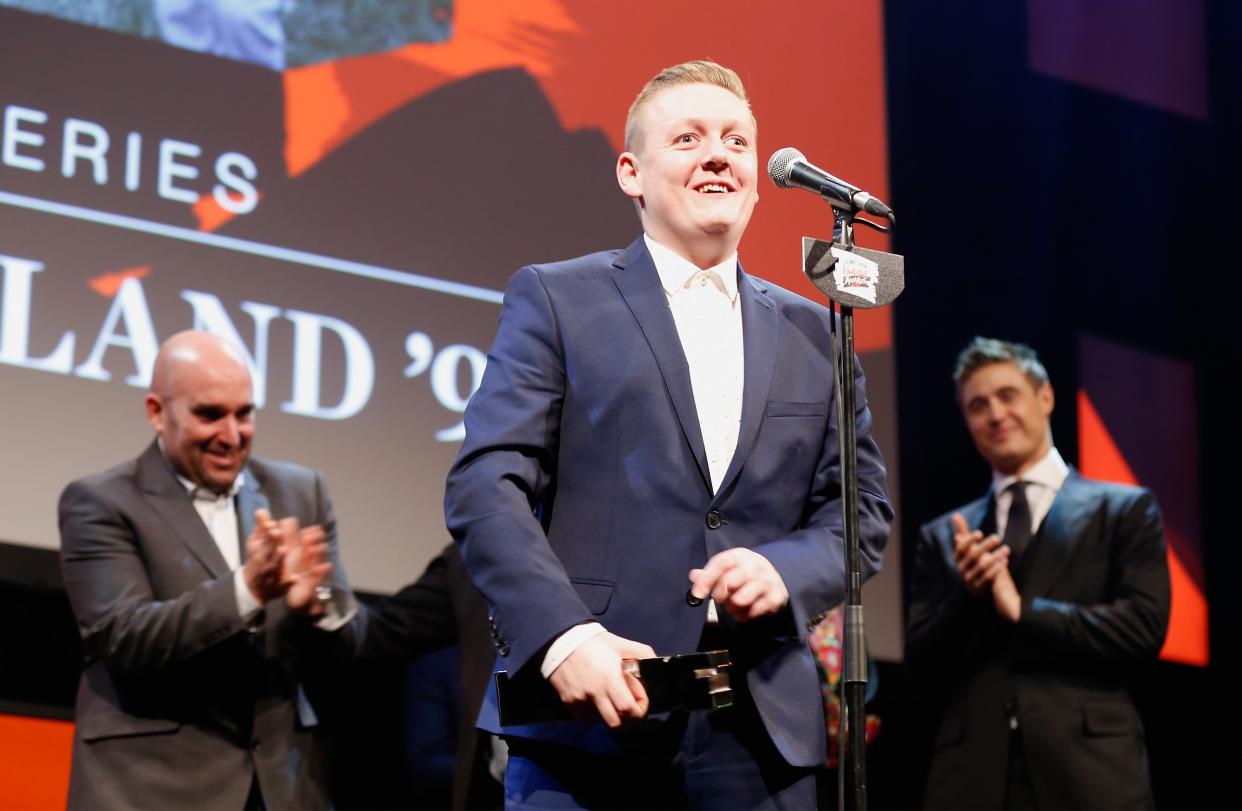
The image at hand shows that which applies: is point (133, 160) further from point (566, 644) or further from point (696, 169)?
point (566, 644)

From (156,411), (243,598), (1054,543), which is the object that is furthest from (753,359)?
(1054,543)

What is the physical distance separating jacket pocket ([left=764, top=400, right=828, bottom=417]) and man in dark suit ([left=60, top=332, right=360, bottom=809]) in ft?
4.44

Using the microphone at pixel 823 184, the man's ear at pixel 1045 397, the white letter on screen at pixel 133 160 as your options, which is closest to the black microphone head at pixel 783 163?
the microphone at pixel 823 184

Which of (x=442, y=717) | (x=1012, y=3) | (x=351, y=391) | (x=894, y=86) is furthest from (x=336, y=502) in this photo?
(x=1012, y=3)

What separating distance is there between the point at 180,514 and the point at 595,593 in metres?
1.71

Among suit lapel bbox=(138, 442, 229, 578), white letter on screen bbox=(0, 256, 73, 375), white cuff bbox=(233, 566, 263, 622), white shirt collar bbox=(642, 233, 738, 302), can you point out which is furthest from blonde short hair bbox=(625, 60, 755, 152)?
white letter on screen bbox=(0, 256, 73, 375)

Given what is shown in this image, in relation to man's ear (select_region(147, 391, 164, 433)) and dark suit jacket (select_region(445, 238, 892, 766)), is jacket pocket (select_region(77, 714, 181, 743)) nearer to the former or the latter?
man's ear (select_region(147, 391, 164, 433))

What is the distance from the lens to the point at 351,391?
4.12m

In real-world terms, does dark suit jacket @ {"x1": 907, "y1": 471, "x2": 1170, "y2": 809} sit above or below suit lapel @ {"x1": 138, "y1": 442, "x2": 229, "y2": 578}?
below

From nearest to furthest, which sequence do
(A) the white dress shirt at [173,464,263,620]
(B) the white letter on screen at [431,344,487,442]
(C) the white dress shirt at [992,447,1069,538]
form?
(A) the white dress shirt at [173,464,263,620]
(B) the white letter on screen at [431,344,487,442]
(C) the white dress shirt at [992,447,1069,538]

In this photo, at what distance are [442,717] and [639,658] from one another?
2566 mm

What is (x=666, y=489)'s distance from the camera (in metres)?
2.09

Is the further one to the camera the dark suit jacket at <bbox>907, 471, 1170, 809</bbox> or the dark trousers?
the dark suit jacket at <bbox>907, 471, 1170, 809</bbox>

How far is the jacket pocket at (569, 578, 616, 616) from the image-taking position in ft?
6.71
